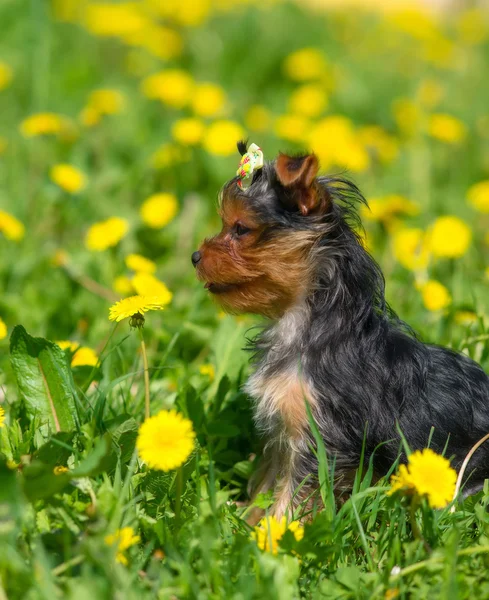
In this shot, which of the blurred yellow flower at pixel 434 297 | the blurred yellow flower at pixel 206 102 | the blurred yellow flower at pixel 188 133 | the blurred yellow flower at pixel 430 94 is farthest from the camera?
the blurred yellow flower at pixel 430 94

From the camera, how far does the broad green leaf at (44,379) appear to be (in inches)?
143

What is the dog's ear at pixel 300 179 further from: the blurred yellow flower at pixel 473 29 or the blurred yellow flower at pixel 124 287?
the blurred yellow flower at pixel 473 29

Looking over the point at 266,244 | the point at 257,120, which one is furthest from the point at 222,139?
the point at 266,244

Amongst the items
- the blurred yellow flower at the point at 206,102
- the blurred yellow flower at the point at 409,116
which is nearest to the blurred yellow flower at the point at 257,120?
the blurred yellow flower at the point at 206,102

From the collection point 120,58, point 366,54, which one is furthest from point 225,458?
point 366,54

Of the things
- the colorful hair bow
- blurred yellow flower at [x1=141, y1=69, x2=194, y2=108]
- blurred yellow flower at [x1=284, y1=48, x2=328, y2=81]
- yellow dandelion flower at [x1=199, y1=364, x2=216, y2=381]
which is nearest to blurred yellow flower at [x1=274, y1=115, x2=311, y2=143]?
blurred yellow flower at [x1=141, y1=69, x2=194, y2=108]

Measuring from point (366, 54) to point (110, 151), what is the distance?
4.94 m

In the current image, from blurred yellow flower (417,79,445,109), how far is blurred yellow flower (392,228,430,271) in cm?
313

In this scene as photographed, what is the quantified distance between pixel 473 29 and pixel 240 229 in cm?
977

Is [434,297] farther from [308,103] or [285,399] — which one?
[308,103]

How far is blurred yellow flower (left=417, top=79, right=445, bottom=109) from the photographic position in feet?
27.2

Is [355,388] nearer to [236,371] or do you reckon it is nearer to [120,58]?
[236,371]

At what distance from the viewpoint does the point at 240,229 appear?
353 cm

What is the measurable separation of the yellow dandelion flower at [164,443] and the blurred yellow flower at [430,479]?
0.78m
